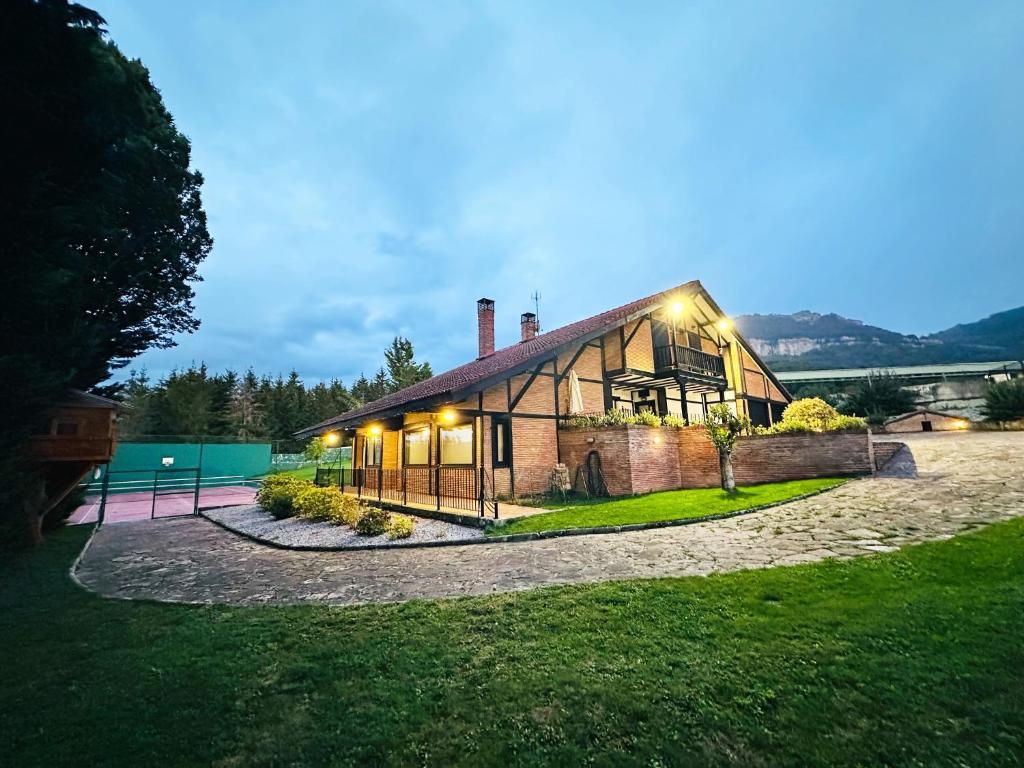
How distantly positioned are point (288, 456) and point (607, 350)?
26.1m

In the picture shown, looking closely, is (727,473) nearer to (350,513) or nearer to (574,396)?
(574,396)

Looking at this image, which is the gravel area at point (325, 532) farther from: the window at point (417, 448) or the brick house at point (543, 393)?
the window at point (417, 448)

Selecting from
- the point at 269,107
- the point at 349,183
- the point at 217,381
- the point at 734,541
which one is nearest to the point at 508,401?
the point at 734,541

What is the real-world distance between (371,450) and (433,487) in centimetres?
701

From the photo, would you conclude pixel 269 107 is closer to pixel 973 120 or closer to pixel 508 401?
pixel 508 401

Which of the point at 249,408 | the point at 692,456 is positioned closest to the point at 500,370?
the point at 692,456

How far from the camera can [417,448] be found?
1571 centimetres

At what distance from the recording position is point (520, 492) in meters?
12.5

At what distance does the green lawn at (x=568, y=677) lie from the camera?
7.58 feet

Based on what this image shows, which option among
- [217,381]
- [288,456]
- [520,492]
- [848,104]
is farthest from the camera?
[848,104]

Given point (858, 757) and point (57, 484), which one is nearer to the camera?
point (858, 757)

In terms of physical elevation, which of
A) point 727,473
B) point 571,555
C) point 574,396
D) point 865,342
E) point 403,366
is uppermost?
point 865,342

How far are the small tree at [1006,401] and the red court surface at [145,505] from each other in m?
32.2

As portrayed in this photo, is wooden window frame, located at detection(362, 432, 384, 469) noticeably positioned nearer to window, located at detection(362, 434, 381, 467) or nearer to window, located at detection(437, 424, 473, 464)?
window, located at detection(362, 434, 381, 467)
